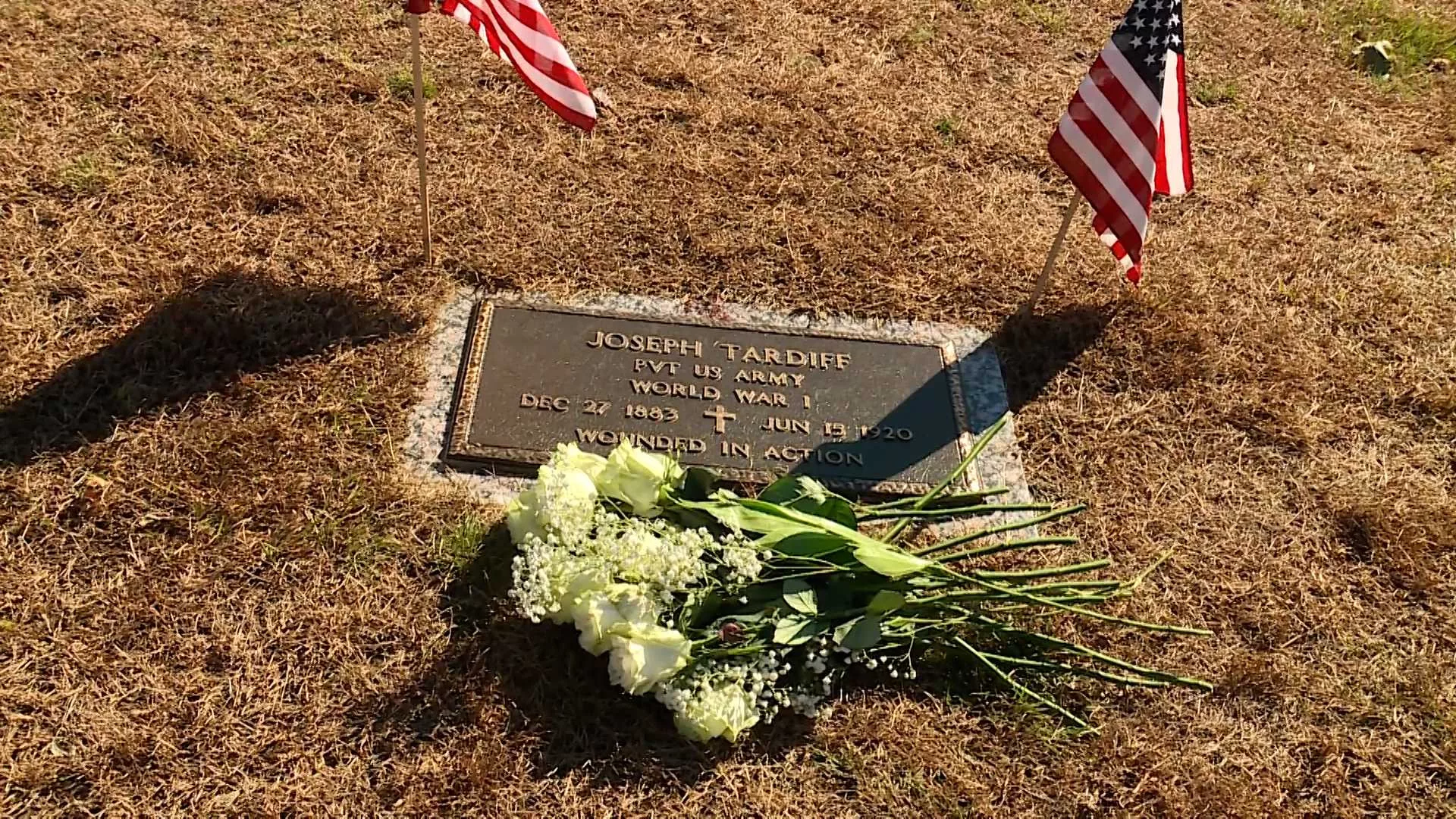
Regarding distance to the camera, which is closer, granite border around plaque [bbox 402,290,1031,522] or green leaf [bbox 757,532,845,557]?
green leaf [bbox 757,532,845,557]

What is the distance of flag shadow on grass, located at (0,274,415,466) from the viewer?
279 centimetres

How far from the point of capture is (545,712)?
2.43 meters

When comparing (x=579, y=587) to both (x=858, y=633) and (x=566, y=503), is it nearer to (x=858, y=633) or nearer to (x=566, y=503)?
(x=566, y=503)

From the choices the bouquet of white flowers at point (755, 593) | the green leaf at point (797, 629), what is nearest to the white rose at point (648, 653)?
the bouquet of white flowers at point (755, 593)

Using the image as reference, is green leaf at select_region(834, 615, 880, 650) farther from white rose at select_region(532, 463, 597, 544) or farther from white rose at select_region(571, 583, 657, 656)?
white rose at select_region(532, 463, 597, 544)

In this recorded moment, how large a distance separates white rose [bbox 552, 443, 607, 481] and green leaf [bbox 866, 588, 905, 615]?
2.53 feet

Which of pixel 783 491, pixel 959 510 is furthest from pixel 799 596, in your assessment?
pixel 959 510

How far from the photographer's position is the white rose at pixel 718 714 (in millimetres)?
2299

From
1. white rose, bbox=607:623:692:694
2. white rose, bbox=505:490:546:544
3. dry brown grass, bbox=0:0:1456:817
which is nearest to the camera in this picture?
white rose, bbox=607:623:692:694

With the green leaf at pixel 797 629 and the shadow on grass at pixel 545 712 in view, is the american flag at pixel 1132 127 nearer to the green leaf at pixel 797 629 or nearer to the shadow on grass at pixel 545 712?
the green leaf at pixel 797 629

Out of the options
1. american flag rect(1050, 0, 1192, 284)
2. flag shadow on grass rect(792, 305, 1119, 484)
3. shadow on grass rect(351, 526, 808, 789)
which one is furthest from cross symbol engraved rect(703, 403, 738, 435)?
american flag rect(1050, 0, 1192, 284)

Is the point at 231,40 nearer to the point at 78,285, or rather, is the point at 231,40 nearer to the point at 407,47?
the point at 407,47

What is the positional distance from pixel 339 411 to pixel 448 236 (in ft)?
2.86

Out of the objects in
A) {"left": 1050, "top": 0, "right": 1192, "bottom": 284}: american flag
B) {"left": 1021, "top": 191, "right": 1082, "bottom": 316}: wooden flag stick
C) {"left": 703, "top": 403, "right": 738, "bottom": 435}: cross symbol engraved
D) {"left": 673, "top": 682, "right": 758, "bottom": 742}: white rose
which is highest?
{"left": 1050, "top": 0, "right": 1192, "bottom": 284}: american flag
